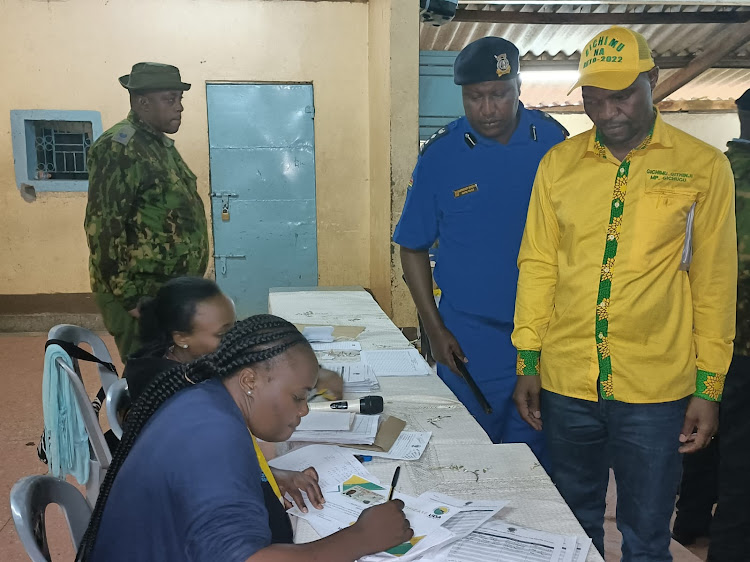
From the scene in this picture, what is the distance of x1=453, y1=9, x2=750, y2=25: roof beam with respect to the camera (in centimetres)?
506

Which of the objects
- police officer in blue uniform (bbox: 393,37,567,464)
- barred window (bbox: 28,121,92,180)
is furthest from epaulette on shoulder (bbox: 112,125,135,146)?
barred window (bbox: 28,121,92,180)

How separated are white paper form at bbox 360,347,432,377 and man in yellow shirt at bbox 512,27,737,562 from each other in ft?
2.00

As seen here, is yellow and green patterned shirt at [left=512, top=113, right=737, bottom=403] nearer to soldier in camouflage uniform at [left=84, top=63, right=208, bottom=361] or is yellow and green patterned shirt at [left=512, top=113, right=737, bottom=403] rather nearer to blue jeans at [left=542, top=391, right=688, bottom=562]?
blue jeans at [left=542, top=391, right=688, bottom=562]

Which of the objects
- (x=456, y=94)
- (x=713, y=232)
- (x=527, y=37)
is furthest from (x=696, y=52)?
(x=713, y=232)

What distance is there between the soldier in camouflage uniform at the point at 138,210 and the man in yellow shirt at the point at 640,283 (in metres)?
1.58

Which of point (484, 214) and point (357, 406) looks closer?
point (357, 406)

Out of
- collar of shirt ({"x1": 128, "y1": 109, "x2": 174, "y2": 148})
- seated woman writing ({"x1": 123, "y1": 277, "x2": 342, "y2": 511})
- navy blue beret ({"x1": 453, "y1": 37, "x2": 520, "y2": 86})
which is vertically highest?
navy blue beret ({"x1": 453, "y1": 37, "x2": 520, "y2": 86})

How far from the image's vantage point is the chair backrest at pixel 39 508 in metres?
0.94

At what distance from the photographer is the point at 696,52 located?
6.37m

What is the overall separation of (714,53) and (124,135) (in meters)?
6.03

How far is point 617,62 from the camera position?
134cm

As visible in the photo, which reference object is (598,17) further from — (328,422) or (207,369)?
(207,369)

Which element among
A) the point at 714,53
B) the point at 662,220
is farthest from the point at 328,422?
the point at 714,53

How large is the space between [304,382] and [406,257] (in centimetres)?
110
